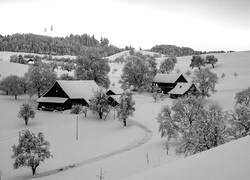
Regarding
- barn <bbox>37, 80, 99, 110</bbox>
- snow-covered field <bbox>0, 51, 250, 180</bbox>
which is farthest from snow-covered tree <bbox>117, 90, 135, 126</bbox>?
barn <bbox>37, 80, 99, 110</bbox>

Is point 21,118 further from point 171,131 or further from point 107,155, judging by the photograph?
point 171,131

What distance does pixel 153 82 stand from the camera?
274ft

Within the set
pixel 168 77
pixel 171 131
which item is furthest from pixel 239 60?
pixel 171 131

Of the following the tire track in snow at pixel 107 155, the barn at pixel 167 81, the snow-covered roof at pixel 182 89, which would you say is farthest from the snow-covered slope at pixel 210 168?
the barn at pixel 167 81

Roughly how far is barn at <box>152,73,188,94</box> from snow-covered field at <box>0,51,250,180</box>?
21.3m

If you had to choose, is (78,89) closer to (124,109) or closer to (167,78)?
(124,109)

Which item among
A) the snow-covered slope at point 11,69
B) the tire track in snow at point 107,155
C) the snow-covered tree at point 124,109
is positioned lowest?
the tire track in snow at point 107,155

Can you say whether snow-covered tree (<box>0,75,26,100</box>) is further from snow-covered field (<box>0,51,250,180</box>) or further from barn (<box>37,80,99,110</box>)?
barn (<box>37,80,99,110</box>)

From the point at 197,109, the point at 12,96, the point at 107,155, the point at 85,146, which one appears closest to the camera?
the point at 107,155

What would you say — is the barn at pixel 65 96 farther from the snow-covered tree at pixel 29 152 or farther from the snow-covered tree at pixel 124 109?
the snow-covered tree at pixel 29 152

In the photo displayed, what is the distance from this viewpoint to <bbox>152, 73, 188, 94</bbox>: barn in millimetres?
79588

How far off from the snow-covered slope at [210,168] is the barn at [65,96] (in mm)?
47195

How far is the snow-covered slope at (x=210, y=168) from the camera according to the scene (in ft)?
23.8

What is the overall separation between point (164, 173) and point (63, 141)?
97.5 ft
